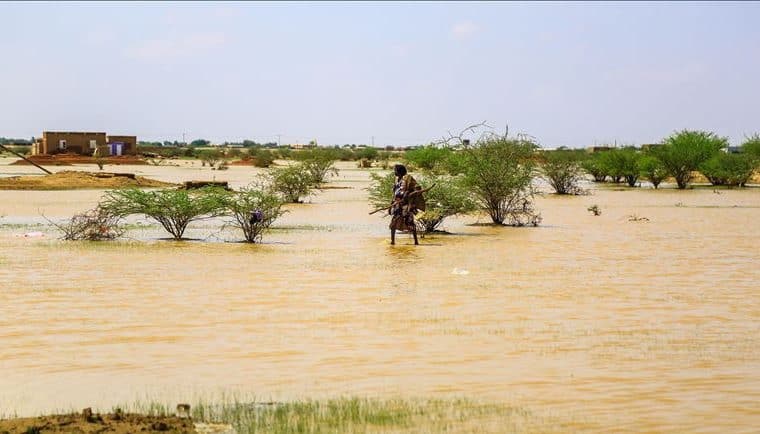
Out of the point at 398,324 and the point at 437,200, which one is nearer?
the point at 398,324

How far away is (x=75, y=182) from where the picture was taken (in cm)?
4378

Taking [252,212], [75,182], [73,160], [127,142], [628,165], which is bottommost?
[75,182]

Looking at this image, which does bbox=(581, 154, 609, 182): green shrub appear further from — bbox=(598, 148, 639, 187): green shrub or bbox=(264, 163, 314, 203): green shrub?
bbox=(264, 163, 314, 203): green shrub

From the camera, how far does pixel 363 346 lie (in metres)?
11.4

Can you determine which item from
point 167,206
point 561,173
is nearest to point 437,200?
point 167,206

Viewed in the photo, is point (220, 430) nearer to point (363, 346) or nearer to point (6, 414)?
point (6, 414)

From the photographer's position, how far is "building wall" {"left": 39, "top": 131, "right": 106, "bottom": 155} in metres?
81.9

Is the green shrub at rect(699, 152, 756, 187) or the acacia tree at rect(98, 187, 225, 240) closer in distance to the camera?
the acacia tree at rect(98, 187, 225, 240)

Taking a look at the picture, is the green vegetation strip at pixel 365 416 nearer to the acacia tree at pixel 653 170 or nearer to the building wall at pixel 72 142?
the acacia tree at pixel 653 170

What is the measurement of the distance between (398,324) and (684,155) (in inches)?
1733

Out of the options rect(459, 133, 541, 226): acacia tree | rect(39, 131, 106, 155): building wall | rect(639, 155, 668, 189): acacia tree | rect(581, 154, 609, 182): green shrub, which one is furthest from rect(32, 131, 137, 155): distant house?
rect(459, 133, 541, 226): acacia tree

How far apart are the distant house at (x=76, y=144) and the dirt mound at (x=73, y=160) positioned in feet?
8.82

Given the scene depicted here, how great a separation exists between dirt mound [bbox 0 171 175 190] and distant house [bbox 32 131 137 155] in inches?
1485

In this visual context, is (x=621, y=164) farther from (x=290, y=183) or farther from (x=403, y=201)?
(x=403, y=201)
